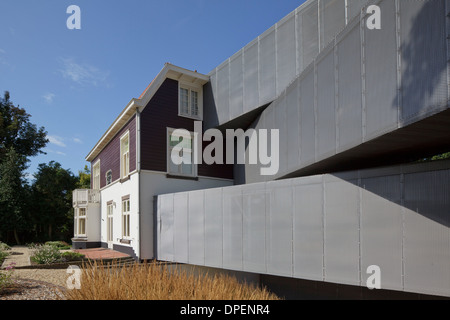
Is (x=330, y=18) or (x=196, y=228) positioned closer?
(x=330, y=18)

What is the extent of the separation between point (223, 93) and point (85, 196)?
14.3 meters

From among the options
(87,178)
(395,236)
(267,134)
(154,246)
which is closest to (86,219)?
(154,246)

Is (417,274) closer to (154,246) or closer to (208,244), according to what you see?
(208,244)

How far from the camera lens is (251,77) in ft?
54.1

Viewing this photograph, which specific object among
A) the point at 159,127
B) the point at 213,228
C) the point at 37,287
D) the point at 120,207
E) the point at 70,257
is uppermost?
the point at 159,127

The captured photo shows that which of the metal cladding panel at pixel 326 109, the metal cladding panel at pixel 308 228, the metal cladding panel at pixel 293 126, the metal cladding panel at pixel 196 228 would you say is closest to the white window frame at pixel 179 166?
the metal cladding panel at pixel 196 228

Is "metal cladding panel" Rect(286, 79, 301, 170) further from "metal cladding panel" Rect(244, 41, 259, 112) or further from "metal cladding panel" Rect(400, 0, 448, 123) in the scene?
"metal cladding panel" Rect(400, 0, 448, 123)

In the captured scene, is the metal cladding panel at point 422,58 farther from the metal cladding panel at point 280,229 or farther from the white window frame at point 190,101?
the white window frame at point 190,101

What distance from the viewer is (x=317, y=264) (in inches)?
381

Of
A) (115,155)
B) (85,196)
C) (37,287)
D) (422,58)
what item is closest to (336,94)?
(422,58)

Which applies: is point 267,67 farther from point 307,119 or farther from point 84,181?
point 84,181

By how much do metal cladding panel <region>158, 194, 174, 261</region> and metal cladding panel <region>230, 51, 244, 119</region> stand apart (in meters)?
5.61

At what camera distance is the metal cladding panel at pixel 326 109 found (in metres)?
8.77

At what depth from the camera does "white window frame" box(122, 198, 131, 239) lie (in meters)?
18.2
